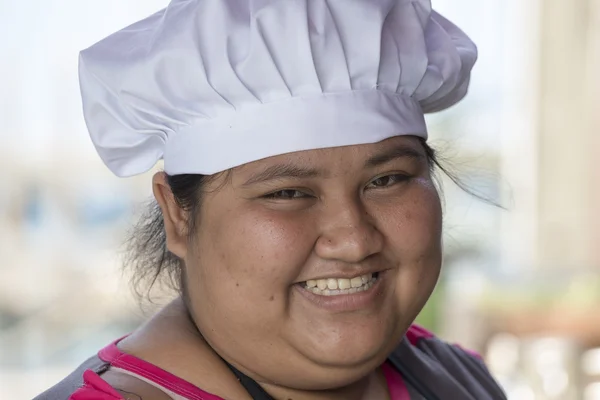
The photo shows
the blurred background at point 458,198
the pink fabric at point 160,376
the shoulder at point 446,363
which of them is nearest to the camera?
the pink fabric at point 160,376

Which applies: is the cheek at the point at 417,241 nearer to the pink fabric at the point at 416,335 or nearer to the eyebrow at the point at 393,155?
the eyebrow at the point at 393,155

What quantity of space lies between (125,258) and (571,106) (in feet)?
14.5

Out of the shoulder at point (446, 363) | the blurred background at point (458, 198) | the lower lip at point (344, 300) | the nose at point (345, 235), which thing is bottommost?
the blurred background at point (458, 198)

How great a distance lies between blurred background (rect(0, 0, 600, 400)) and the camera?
489 cm

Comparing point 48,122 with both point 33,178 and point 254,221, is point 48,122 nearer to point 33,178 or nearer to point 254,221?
point 33,178

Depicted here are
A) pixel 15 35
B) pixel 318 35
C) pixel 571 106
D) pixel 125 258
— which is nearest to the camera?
pixel 318 35

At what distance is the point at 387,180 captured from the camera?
1.47 m

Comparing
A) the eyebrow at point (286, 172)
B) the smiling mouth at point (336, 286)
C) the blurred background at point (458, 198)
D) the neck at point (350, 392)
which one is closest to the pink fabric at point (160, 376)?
the neck at point (350, 392)

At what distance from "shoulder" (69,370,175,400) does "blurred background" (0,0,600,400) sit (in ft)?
9.86

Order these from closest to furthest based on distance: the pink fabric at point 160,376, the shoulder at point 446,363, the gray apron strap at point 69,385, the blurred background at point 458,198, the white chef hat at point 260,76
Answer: the white chef hat at point 260,76
the pink fabric at point 160,376
the gray apron strap at point 69,385
the shoulder at point 446,363
the blurred background at point 458,198

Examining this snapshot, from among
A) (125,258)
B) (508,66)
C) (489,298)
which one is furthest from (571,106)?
(125,258)

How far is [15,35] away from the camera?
489cm

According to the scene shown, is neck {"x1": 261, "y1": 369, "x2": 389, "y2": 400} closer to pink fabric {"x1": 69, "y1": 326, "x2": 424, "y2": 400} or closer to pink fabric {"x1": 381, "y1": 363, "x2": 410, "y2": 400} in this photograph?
pink fabric {"x1": 381, "y1": 363, "x2": 410, "y2": 400}

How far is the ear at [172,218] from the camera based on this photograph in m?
1.51
